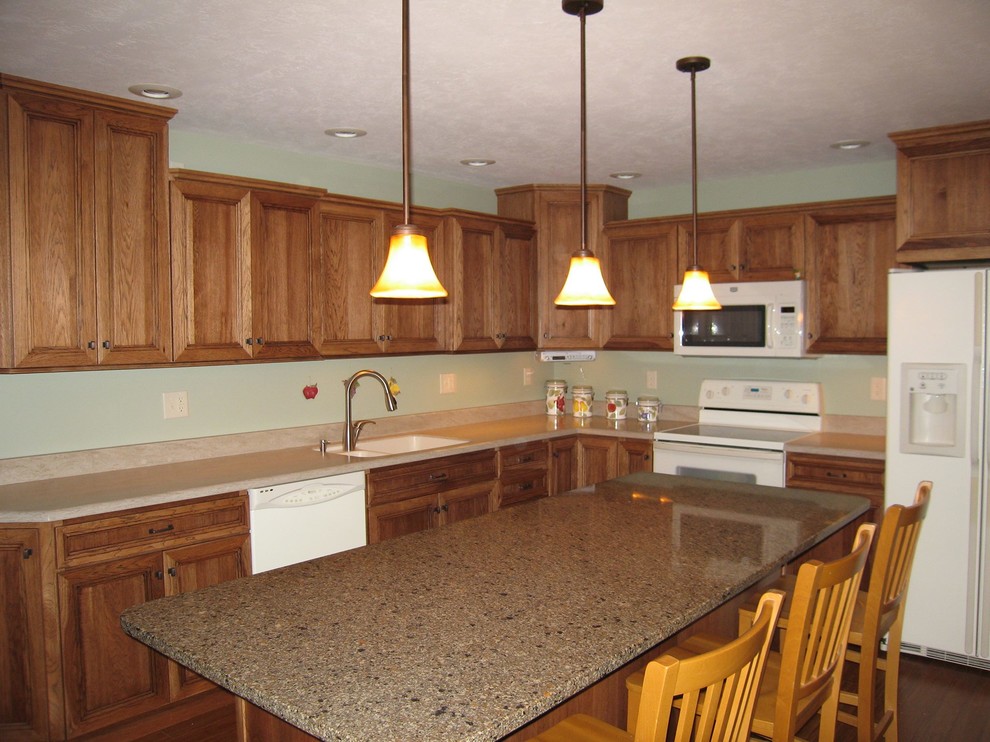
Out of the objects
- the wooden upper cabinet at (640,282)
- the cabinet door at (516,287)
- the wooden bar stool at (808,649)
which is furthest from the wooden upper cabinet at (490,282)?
the wooden bar stool at (808,649)

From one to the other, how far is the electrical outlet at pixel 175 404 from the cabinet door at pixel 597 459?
227 cm

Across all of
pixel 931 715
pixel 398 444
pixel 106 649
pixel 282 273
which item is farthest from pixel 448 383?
pixel 931 715

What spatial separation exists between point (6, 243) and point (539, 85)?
77.9 inches

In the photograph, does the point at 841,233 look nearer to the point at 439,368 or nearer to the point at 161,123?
the point at 439,368

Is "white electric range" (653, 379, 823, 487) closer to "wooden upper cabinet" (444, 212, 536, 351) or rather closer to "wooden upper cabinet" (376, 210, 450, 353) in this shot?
"wooden upper cabinet" (444, 212, 536, 351)

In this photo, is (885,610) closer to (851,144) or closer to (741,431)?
(741,431)

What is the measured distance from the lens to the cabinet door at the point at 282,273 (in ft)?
11.0

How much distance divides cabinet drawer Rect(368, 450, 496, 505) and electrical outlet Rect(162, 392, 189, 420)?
0.90m

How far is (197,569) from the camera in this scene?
9.39 feet

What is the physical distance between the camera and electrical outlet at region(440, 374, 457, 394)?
462 centimetres

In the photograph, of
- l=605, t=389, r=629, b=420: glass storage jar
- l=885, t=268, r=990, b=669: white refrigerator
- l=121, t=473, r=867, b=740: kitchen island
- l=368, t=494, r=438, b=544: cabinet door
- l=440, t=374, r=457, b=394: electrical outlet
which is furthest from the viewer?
l=605, t=389, r=629, b=420: glass storage jar

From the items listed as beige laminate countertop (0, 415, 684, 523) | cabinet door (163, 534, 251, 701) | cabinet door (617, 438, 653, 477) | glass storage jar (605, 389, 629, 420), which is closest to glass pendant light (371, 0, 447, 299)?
beige laminate countertop (0, 415, 684, 523)

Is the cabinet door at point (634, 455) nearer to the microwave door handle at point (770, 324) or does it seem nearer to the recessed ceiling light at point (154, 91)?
the microwave door handle at point (770, 324)

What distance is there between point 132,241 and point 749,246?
10.4 ft
